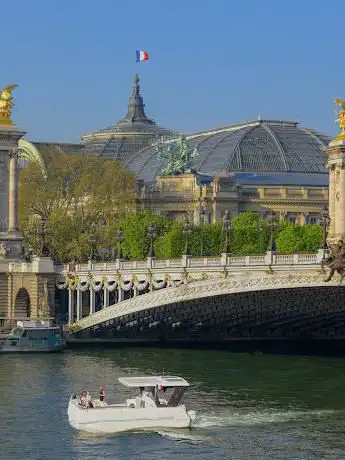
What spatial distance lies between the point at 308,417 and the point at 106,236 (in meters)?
53.5

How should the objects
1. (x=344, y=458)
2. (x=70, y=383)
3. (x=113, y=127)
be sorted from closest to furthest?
(x=344, y=458) → (x=70, y=383) → (x=113, y=127)

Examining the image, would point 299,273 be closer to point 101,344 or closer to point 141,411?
point 141,411

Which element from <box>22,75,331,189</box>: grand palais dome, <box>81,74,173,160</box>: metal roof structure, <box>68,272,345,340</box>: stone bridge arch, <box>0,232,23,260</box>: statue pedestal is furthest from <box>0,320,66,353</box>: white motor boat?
<box>81,74,173,160</box>: metal roof structure

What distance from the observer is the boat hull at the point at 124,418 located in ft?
176

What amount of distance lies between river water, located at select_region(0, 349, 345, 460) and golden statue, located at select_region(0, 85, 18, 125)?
18613 millimetres

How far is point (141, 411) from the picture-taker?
5462 centimetres

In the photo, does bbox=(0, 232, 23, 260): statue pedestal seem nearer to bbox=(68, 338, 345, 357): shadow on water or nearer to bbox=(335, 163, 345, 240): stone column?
bbox=(68, 338, 345, 357): shadow on water

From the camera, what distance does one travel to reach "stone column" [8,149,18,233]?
9475cm

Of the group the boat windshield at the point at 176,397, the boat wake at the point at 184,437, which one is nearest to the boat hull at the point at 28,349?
the boat windshield at the point at 176,397

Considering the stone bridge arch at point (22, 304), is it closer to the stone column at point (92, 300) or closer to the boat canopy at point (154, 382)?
the stone column at point (92, 300)

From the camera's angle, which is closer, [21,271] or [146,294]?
[146,294]

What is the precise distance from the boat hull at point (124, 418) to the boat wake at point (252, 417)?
642 mm

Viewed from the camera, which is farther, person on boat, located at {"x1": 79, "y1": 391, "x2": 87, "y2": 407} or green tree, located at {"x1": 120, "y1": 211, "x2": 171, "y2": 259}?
green tree, located at {"x1": 120, "y1": 211, "x2": 171, "y2": 259}

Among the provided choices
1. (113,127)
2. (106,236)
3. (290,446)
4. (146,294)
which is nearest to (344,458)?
(290,446)
